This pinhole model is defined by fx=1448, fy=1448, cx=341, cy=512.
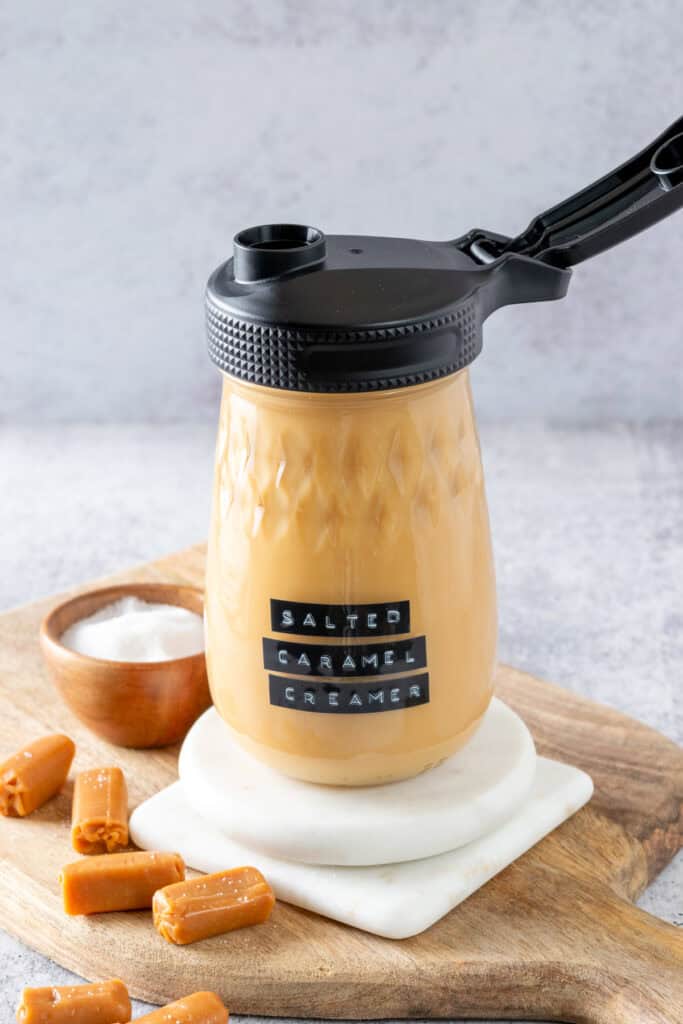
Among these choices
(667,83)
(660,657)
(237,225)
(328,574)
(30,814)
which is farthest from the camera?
(237,225)

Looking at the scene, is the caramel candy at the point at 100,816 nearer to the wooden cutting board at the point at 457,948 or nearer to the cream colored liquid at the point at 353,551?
the wooden cutting board at the point at 457,948

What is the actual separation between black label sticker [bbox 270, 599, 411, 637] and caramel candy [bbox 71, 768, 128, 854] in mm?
237

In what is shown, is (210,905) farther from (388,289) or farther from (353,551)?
(388,289)

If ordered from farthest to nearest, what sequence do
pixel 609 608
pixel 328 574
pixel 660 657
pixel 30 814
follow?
1. pixel 609 608
2. pixel 660 657
3. pixel 30 814
4. pixel 328 574

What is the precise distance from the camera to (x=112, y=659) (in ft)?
4.33

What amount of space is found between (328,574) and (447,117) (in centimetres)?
139

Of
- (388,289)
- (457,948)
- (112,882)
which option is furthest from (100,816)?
(388,289)

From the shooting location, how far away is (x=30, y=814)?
4.12ft

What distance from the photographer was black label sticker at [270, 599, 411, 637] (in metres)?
1.10

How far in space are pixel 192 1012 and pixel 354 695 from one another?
26 cm

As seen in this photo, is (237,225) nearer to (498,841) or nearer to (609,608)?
(609,608)

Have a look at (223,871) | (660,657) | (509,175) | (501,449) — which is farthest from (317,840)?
(509,175)

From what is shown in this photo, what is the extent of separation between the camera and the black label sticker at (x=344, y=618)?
110 cm

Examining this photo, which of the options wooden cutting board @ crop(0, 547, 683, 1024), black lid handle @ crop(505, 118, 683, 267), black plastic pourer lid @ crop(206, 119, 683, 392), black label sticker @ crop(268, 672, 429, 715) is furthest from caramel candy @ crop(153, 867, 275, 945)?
black lid handle @ crop(505, 118, 683, 267)
